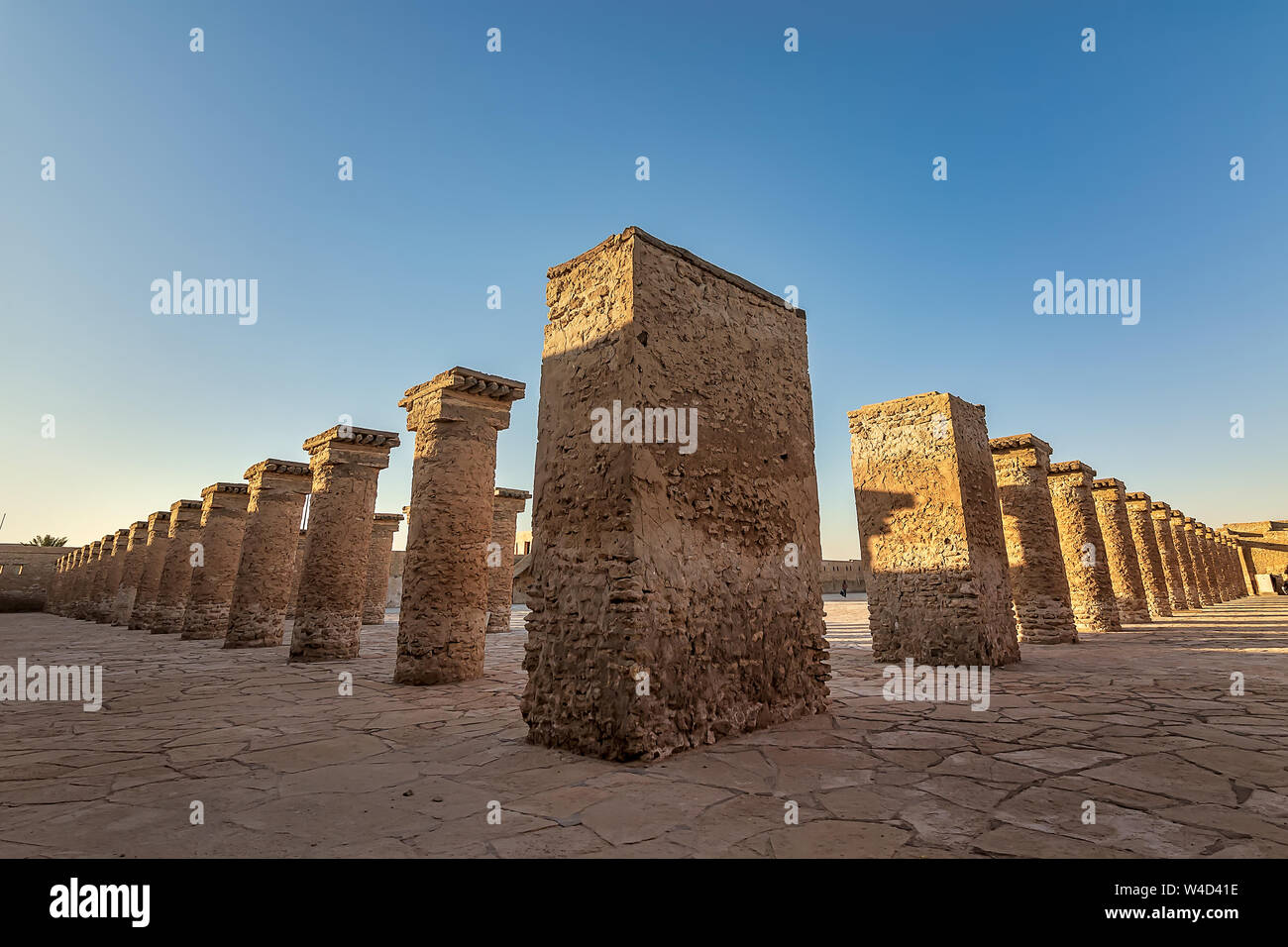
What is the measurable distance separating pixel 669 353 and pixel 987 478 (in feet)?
21.2

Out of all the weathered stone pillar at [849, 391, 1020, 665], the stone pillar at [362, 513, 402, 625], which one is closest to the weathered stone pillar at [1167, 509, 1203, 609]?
the weathered stone pillar at [849, 391, 1020, 665]

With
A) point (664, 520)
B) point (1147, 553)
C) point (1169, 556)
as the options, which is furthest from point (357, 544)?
point (1169, 556)

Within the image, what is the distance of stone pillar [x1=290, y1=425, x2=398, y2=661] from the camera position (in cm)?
956

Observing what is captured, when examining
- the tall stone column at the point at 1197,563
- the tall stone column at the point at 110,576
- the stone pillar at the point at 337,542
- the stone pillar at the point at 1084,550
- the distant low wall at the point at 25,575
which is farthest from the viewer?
the distant low wall at the point at 25,575

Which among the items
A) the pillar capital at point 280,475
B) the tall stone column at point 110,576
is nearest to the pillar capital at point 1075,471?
the pillar capital at point 280,475

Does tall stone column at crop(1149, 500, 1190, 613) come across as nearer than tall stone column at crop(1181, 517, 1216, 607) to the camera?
Yes

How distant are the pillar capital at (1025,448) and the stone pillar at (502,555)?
11.2 metres

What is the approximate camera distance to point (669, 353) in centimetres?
471

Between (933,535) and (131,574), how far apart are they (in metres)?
23.3

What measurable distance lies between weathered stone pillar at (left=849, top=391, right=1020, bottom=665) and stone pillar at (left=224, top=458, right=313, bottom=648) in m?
10.7

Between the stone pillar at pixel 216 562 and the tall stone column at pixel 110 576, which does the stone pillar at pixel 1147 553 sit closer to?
the stone pillar at pixel 216 562

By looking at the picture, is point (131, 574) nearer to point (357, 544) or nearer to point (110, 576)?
point (110, 576)

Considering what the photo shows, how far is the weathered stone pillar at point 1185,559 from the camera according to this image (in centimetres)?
2050

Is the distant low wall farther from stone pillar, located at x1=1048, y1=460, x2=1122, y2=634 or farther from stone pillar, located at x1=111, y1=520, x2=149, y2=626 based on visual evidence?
stone pillar, located at x1=1048, y1=460, x2=1122, y2=634
